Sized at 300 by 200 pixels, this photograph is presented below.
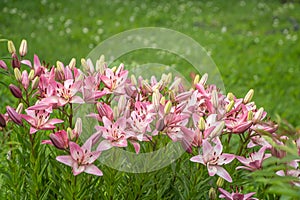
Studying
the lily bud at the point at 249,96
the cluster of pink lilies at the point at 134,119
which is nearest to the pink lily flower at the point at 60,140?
the cluster of pink lilies at the point at 134,119

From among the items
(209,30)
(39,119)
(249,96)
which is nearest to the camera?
(39,119)

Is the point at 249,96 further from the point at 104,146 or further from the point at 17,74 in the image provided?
the point at 17,74

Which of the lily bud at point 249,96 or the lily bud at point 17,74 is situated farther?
the lily bud at point 249,96

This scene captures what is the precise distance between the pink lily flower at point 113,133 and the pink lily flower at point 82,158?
1.6 inches

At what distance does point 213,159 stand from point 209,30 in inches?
322

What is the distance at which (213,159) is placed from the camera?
1.74 m

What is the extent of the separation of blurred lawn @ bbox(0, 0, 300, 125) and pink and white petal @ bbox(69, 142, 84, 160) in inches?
162

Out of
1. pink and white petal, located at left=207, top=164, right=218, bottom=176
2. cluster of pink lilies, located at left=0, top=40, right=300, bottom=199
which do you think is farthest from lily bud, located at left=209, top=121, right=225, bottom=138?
pink and white petal, located at left=207, top=164, right=218, bottom=176

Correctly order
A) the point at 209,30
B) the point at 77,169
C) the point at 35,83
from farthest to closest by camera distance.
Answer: the point at 209,30, the point at 35,83, the point at 77,169

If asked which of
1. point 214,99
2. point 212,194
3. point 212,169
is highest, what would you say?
point 214,99

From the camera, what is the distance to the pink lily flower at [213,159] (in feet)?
5.61

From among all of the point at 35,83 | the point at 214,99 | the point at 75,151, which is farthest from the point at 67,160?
the point at 214,99

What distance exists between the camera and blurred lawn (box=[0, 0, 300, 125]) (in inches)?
269

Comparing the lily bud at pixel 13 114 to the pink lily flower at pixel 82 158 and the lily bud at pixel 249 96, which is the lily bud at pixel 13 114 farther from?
the lily bud at pixel 249 96
